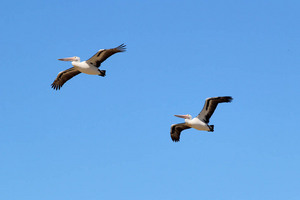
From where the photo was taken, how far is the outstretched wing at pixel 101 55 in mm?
34500

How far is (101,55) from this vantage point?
1390 inches

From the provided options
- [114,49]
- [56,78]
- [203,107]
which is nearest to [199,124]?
[203,107]

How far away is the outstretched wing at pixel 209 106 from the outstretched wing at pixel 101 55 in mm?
6157

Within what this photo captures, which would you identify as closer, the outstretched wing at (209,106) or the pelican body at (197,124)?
the outstretched wing at (209,106)

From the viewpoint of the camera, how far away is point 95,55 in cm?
3525

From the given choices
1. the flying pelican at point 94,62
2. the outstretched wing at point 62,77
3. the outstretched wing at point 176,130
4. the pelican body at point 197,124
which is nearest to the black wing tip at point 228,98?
the pelican body at point 197,124

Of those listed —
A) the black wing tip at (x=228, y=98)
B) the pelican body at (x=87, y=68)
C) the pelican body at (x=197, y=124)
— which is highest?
the pelican body at (x=87, y=68)

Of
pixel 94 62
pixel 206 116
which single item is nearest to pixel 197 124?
pixel 206 116

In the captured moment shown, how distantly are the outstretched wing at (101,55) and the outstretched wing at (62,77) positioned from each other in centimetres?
302

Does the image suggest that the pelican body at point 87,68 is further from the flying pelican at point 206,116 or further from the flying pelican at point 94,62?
the flying pelican at point 206,116

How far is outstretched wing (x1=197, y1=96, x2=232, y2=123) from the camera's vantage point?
116ft

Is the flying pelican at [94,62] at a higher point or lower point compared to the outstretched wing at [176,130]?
higher

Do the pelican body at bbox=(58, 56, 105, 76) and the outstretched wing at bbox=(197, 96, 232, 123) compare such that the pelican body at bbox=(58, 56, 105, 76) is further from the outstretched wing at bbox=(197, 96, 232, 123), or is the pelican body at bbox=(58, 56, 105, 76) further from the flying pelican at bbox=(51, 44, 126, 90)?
the outstretched wing at bbox=(197, 96, 232, 123)

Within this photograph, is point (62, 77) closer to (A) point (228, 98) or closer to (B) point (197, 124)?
(B) point (197, 124)
